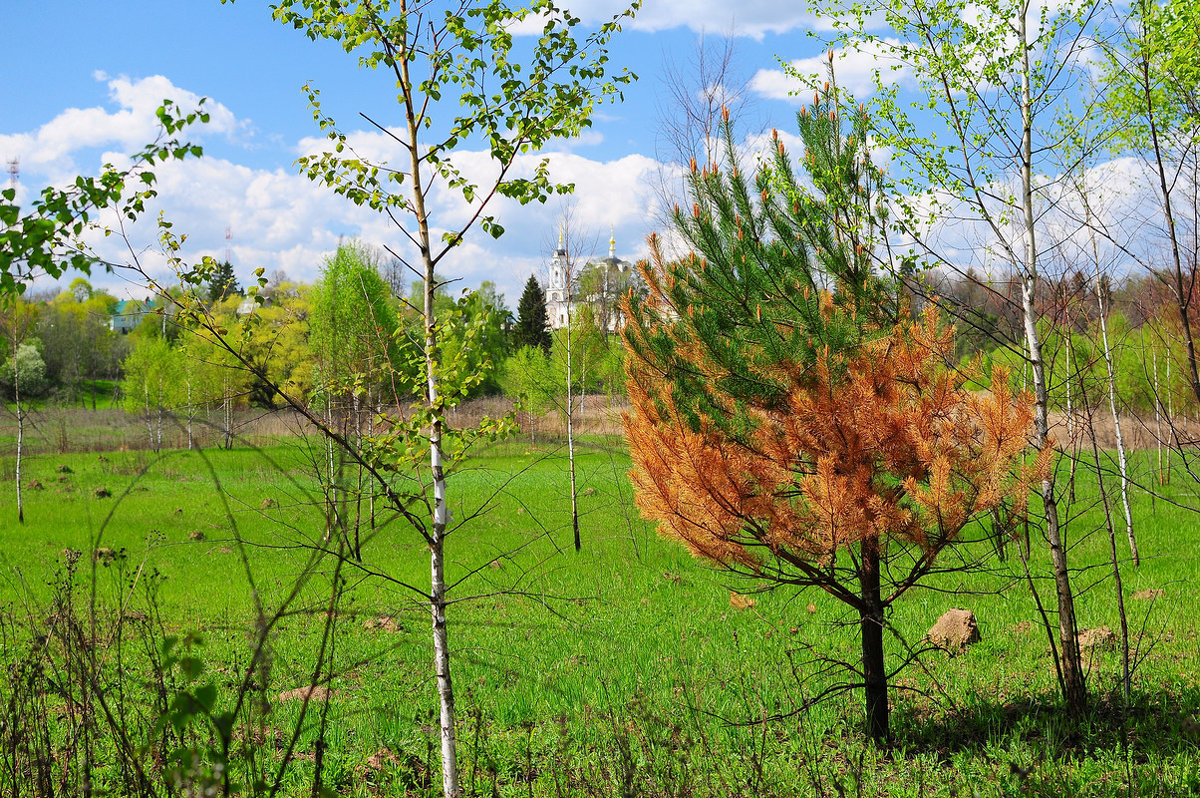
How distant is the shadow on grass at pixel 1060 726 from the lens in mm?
4375

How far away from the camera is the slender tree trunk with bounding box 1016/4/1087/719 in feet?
14.1

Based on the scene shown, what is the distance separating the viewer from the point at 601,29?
3.70 meters

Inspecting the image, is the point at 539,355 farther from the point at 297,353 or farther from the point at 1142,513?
the point at 1142,513

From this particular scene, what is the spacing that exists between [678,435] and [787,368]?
752 millimetres

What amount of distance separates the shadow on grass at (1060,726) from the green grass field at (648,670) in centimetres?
2

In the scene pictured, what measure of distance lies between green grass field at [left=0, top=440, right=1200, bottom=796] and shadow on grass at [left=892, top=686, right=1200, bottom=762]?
0.02 metres

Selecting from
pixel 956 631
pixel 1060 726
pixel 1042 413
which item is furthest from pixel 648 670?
pixel 1042 413

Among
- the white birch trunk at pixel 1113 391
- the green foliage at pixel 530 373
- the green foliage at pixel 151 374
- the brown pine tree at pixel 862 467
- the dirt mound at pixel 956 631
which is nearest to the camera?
the brown pine tree at pixel 862 467

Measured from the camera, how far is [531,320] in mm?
43906

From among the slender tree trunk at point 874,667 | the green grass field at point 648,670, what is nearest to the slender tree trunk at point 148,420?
the green grass field at point 648,670

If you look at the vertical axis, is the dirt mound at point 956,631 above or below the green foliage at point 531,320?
below

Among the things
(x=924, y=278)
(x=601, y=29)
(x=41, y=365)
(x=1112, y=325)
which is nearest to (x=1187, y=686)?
(x=924, y=278)

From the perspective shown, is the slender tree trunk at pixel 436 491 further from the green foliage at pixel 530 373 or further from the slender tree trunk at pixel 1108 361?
the green foliage at pixel 530 373

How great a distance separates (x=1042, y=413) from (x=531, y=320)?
40.2 m
